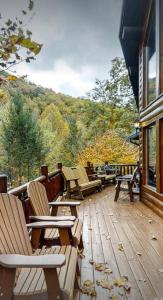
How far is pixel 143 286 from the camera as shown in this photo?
2859 millimetres

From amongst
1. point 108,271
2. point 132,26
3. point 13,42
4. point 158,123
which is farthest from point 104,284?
point 132,26

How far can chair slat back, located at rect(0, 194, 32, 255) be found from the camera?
216cm

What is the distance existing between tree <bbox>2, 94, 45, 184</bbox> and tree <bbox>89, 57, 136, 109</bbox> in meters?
6.73

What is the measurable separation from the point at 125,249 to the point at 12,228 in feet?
7.13

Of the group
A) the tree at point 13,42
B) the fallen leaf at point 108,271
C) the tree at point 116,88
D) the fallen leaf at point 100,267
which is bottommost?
the fallen leaf at point 108,271

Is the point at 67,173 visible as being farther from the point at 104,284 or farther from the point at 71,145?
the point at 71,145

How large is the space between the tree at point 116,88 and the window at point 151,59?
13.2 metres

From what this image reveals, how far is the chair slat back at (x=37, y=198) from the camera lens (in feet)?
10.7

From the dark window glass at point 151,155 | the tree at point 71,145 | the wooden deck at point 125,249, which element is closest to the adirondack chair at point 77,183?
the wooden deck at point 125,249

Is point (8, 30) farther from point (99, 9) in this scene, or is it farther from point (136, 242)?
point (99, 9)

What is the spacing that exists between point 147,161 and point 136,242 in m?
3.87

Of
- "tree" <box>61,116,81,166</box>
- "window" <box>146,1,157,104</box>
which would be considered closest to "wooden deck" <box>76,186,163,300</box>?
"window" <box>146,1,157,104</box>

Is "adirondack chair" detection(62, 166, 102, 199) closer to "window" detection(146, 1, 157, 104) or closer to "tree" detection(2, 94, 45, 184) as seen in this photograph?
"window" detection(146, 1, 157, 104)

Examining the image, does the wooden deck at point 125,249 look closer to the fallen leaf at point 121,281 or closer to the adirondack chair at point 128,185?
the fallen leaf at point 121,281
